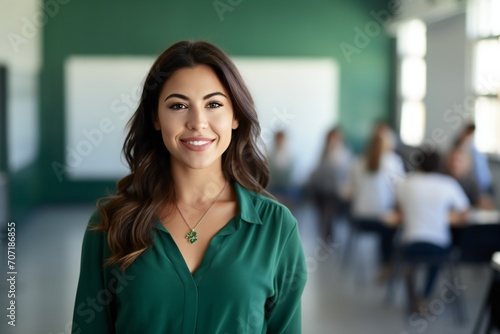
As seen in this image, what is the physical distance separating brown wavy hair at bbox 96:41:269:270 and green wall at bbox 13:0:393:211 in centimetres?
1068

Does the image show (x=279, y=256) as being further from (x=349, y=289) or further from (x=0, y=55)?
(x=0, y=55)

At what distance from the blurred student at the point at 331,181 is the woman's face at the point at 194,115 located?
19.9 ft

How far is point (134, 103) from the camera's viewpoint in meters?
12.2

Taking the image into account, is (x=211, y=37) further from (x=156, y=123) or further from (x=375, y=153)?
(x=156, y=123)

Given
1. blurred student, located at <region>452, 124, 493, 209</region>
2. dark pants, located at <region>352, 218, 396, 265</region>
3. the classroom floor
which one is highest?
blurred student, located at <region>452, 124, 493, 209</region>

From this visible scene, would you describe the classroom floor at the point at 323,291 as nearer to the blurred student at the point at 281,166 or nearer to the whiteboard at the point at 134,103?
the blurred student at the point at 281,166

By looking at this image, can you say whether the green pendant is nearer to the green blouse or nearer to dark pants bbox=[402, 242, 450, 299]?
the green blouse

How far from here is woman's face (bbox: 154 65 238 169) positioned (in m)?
1.49

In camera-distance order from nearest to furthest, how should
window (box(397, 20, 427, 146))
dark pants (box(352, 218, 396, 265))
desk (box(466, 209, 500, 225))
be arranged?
desk (box(466, 209, 500, 225)) → dark pants (box(352, 218, 396, 265)) → window (box(397, 20, 427, 146))

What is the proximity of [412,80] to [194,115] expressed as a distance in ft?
37.2

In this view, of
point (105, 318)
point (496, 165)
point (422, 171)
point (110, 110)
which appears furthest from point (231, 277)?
point (110, 110)

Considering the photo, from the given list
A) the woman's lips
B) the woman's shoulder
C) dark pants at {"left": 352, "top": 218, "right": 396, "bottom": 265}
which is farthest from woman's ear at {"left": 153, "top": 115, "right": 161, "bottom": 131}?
dark pants at {"left": 352, "top": 218, "right": 396, "bottom": 265}

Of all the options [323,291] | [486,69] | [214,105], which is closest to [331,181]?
[323,291]

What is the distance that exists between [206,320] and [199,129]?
38 centimetres
